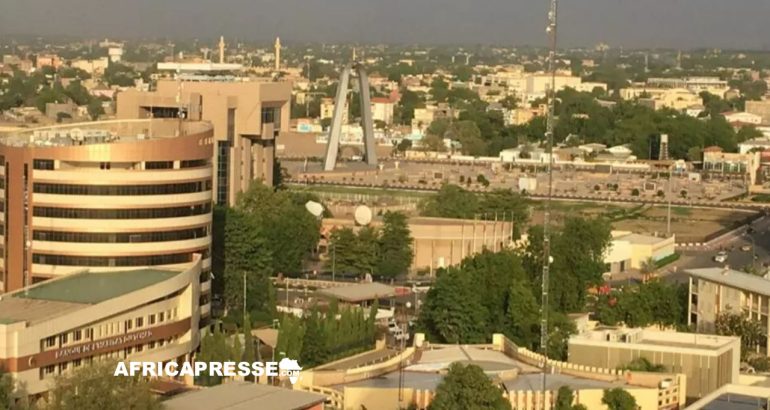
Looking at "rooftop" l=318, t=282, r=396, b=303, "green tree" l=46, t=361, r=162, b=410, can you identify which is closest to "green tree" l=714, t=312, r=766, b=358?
"rooftop" l=318, t=282, r=396, b=303

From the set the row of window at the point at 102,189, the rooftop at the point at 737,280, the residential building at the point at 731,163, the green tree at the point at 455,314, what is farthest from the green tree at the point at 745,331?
the residential building at the point at 731,163

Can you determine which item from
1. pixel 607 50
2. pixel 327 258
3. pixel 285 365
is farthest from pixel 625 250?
pixel 607 50

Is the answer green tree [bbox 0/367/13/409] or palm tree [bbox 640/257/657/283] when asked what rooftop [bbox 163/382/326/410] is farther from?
palm tree [bbox 640/257/657/283]

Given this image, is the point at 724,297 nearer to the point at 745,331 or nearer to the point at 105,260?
the point at 745,331

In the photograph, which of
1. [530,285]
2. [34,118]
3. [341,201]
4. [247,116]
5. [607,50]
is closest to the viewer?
[530,285]

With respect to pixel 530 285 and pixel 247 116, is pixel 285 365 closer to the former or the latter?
pixel 530 285
